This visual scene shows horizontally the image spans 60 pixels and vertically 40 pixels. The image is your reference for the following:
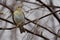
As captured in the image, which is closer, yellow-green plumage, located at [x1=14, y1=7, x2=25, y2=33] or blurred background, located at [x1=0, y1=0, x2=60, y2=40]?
yellow-green plumage, located at [x1=14, y1=7, x2=25, y2=33]

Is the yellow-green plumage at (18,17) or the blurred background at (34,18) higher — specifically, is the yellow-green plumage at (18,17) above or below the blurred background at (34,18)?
above

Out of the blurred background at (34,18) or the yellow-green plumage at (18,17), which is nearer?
the yellow-green plumage at (18,17)

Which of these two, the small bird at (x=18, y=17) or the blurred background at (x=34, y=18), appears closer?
the small bird at (x=18, y=17)

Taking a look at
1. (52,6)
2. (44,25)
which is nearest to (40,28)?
(44,25)

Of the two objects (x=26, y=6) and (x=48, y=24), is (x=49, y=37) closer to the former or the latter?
(x=48, y=24)

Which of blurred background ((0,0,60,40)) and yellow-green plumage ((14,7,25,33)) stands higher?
yellow-green plumage ((14,7,25,33))

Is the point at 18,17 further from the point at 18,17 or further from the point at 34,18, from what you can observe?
the point at 34,18

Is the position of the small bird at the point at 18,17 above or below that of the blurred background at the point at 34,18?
above

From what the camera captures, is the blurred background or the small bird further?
the blurred background

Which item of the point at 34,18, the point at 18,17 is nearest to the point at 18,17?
the point at 18,17

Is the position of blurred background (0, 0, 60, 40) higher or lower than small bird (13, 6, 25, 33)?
lower

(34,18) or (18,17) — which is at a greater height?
(18,17)
